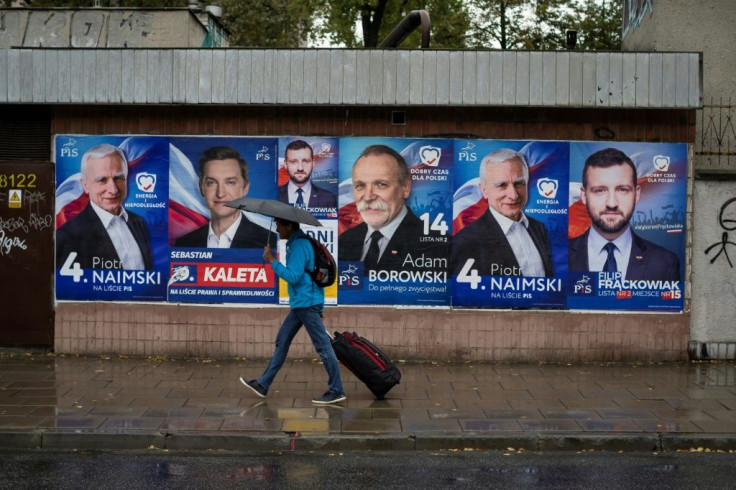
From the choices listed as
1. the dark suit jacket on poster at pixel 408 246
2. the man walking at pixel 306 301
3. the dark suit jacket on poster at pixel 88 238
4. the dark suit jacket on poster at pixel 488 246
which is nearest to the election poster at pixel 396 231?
the dark suit jacket on poster at pixel 408 246

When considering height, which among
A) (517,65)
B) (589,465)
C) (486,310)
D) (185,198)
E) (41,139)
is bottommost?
(589,465)

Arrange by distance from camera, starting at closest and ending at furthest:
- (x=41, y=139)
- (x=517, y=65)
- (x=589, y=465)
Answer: (x=589, y=465) < (x=517, y=65) < (x=41, y=139)

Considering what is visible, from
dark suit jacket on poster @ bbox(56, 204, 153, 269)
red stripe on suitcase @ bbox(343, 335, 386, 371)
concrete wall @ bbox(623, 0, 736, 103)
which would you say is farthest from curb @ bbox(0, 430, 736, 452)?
concrete wall @ bbox(623, 0, 736, 103)

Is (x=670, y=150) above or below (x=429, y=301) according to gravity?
above

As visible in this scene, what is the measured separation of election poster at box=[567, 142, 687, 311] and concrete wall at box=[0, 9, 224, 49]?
23.4 ft

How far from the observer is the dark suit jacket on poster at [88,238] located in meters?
12.1

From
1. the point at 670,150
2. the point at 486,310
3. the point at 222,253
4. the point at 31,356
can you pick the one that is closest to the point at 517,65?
the point at 670,150

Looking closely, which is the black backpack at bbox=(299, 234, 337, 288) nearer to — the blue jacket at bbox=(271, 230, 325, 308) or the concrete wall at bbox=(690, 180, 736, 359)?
the blue jacket at bbox=(271, 230, 325, 308)

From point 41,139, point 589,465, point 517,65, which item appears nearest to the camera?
point 589,465

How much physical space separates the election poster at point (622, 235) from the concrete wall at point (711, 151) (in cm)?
33

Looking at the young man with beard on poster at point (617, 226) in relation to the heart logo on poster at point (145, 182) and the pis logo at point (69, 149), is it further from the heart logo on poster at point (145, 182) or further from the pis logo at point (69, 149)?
the pis logo at point (69, 149)

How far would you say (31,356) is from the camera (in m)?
12.0

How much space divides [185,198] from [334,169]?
198 centimetres

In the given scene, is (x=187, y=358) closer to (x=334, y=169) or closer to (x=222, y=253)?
(x=222, y=253)
